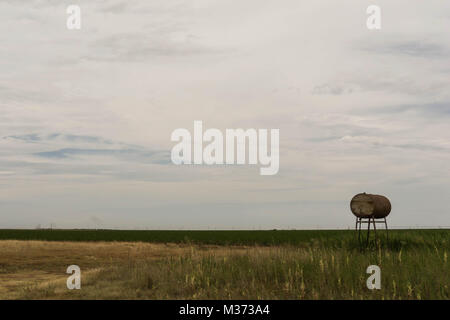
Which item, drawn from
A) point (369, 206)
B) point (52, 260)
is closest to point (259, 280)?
point (369, 206)

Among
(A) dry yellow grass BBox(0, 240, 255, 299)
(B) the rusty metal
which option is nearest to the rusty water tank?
(B) the rusty metal

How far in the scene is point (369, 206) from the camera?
1931cm

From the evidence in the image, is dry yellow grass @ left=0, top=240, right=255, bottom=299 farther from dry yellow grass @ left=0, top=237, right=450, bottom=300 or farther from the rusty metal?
the rusty metal

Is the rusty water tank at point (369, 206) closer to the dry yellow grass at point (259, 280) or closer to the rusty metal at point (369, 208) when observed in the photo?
the rusty metal at point (369, 208)

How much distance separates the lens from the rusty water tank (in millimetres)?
19328

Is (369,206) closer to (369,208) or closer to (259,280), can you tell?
(369,208)

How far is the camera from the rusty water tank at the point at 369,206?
1933cm

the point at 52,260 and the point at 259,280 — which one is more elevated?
the point at 52,260

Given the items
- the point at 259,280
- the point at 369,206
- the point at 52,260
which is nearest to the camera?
the point at 259,280
